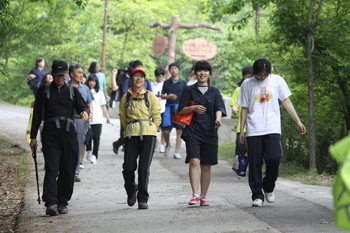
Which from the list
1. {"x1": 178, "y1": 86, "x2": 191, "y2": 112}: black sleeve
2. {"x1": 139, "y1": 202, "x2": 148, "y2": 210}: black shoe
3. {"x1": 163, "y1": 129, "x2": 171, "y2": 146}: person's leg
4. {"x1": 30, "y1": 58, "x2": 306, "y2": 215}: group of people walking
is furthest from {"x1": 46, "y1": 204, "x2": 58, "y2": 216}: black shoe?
{"x1": 163, "y1": 129, "x2": 171, "y2": 146}: person's leg

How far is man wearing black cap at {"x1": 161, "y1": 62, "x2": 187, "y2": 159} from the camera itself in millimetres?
13330

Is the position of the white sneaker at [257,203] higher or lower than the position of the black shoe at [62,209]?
higher

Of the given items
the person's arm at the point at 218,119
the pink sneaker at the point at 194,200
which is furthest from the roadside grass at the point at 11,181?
the person's arm at the point at 218,119

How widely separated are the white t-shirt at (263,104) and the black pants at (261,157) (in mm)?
86

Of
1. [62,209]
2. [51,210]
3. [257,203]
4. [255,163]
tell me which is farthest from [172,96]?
[51,210]

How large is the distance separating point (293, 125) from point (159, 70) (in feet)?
11.2

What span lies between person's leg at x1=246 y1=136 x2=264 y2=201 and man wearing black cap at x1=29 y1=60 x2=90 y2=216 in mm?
2100

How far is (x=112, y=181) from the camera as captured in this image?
33.5ft

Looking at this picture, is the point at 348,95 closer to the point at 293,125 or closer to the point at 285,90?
the point at 293,125

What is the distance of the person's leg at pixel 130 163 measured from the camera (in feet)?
24.7

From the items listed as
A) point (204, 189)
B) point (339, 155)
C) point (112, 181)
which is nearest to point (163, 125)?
point (112, 181)

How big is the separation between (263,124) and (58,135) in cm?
242

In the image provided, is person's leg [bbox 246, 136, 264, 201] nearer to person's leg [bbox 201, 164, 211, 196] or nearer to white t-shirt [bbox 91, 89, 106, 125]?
person's leg [bbox 201, 164, 211, 196]

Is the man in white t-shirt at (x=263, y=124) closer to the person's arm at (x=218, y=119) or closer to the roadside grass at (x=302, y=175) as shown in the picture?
the person's arm at (x=218, y=119)
